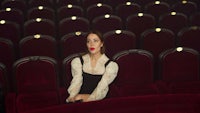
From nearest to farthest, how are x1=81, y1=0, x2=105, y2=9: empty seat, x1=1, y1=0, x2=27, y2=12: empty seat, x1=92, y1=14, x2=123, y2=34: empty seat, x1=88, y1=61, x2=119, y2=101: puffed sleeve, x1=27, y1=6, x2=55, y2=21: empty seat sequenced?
1. x1=88, y1=61, x2=119, y2=101: puffed sleeve
2. x1=92, y1=14, x2=123, y2=34: empty seat
3. x1=27, y1=6, x2=55, y2=21: empty seat
4. x1=1, y1=0, x2=27, y2=12: empty seat
5. x1=81, y1=0, x2=105, y2=9: empty seat

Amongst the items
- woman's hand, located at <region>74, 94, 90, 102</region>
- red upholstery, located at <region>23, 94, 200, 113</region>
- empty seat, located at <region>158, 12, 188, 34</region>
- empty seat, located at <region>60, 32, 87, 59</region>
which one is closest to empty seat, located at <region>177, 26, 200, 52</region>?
empty seat, located at <region>158, 12, 188, 34</region>

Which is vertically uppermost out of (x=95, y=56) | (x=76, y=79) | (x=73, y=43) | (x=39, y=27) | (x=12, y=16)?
(x=12, y=16)

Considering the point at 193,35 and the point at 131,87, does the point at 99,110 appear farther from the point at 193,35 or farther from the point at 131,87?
the point at 193,35

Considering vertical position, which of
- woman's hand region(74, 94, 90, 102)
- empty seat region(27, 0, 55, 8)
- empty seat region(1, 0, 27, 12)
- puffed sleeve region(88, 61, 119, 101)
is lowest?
woman's hand region(74, 94, 90, 102)

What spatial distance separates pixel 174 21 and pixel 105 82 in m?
1.01

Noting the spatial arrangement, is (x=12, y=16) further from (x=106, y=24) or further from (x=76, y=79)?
(x=76, y=79)

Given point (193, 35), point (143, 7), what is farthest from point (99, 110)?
point (143, 7)

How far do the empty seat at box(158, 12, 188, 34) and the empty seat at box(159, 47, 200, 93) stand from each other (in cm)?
65

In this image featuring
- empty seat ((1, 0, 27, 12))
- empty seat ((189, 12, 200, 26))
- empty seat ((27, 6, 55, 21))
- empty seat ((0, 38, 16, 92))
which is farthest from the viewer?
empty seat ((1, 0, 27, 12))

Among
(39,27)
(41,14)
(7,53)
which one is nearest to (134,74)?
(7,53)

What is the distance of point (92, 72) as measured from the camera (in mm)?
1832

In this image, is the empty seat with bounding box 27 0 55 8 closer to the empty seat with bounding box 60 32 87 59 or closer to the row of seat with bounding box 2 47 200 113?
the empty seat with bounding box 60 32 87 59

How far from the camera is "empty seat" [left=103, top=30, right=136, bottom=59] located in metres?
2.25

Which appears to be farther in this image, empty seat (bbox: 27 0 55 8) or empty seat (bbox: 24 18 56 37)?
empty seat (bbox: 27 0 55 8)
